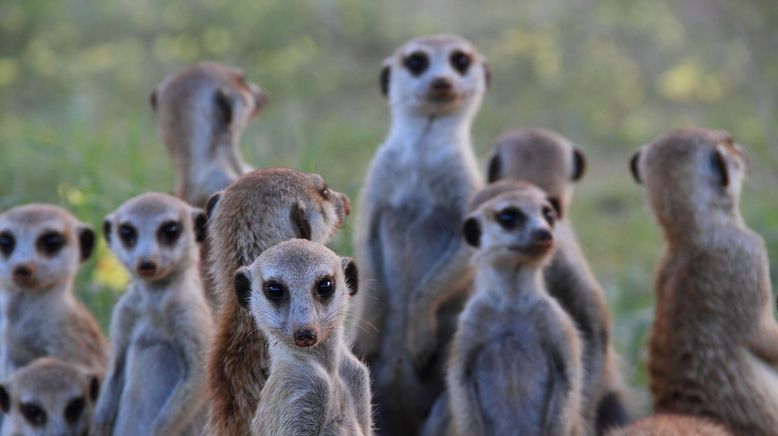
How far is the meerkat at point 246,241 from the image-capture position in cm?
401

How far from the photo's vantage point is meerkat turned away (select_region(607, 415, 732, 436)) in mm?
4453

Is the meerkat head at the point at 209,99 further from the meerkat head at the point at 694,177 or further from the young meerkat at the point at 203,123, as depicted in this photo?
the meerkat head at the point at 694,177

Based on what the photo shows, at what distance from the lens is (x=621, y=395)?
5758mm

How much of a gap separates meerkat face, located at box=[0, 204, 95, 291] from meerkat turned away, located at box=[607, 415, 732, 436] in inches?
98.4

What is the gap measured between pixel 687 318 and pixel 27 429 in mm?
2713

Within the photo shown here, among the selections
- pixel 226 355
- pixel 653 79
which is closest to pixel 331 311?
pixel 226 355

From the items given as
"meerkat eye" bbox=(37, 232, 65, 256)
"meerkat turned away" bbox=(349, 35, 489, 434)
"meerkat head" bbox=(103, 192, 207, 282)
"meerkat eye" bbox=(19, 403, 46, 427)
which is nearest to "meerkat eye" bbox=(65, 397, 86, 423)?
"meerkat eye" bbox=(19, 403, 46, 427)

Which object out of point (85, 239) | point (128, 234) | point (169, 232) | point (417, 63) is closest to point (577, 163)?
point (417, 63)

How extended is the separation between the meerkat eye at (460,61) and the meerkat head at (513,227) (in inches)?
46.2

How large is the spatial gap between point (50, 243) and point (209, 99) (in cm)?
122

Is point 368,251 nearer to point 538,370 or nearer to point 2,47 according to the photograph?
point 538,370

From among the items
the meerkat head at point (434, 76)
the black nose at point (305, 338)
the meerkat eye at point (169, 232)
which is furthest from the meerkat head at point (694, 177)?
the black nose at point (305, 338)

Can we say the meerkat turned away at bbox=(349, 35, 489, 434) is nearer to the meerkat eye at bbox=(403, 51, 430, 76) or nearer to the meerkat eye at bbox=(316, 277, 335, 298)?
the meerkat eye at bbox=(403, 51, 430, 76)

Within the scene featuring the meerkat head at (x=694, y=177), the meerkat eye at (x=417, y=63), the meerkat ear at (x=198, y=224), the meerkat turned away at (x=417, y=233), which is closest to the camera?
the meerkat ear at (x=198, y=224)
